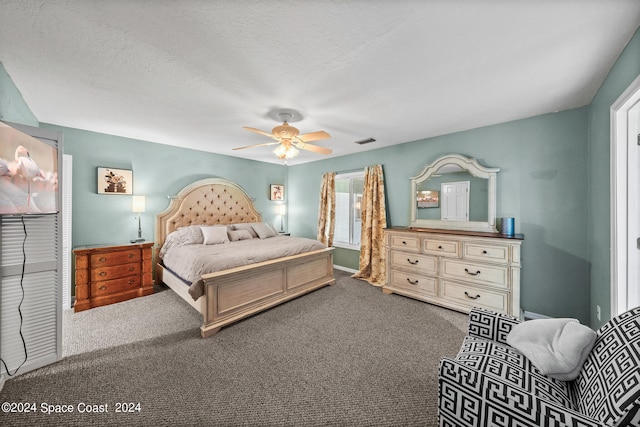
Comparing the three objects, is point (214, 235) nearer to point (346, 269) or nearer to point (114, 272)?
point (114, 272)

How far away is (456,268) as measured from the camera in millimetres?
3041

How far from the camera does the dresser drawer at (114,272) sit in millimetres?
3080

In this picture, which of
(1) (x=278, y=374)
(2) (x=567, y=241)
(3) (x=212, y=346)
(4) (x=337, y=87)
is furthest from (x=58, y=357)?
(2) (x=567, y=241)

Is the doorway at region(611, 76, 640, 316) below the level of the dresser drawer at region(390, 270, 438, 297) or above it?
above

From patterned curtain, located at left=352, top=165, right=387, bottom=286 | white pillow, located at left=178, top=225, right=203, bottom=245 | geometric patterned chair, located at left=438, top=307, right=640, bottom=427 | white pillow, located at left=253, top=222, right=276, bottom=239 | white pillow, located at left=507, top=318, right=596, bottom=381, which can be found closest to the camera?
geometric patterned chair, located at left=438, top=307, right=640, bottom=427

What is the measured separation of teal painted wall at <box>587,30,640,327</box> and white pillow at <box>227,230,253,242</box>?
4592 millimetres

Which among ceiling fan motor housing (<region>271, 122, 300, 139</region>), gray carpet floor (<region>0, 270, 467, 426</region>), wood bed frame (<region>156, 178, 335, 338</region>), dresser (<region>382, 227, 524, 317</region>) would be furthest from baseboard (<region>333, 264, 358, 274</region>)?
ceiling fan motor housing (<region>271, 122, 300, 139</region>)

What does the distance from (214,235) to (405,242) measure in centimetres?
315

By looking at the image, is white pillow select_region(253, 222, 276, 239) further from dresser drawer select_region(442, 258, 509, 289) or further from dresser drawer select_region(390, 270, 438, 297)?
dresser drawer select_region(442, 258, 509, 289)

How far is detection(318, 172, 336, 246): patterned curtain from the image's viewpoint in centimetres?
509

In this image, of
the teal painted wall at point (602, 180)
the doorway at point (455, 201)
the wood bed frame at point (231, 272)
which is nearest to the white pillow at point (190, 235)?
the wood bed frame at point (231, 272)

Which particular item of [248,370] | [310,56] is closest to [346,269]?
[248,370]

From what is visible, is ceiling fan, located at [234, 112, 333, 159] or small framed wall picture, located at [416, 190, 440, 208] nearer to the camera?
ceiling fan, located at [234, 112, 333, 159]

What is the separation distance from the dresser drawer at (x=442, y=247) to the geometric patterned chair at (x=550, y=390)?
181 cm
